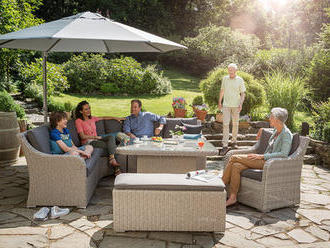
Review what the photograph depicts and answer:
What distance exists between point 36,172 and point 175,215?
192 centimetres

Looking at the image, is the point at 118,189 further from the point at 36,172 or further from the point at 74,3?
the point at 74,3

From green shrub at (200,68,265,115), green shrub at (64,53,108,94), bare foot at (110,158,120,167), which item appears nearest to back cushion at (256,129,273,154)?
bare foot at (110,158,120,167)

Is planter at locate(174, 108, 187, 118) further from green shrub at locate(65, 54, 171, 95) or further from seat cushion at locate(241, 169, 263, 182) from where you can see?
green shrub at locate(65, 54, 171, 95)

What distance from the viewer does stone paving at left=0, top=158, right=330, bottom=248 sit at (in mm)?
3547

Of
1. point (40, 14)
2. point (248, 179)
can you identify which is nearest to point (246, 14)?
point (40, 14)

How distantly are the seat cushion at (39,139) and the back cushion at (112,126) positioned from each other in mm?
1788

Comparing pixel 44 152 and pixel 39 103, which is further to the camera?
pixel 39 103

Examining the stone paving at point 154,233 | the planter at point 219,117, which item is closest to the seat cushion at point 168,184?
the stone paving at point 154,233

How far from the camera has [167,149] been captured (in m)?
4.71

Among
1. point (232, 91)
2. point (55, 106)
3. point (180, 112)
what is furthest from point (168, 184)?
point (55, 106)

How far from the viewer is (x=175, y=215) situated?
370cm

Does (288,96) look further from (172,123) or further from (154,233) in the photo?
(154,233)

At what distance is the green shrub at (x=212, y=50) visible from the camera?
20456 mm

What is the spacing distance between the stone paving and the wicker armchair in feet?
0.40
